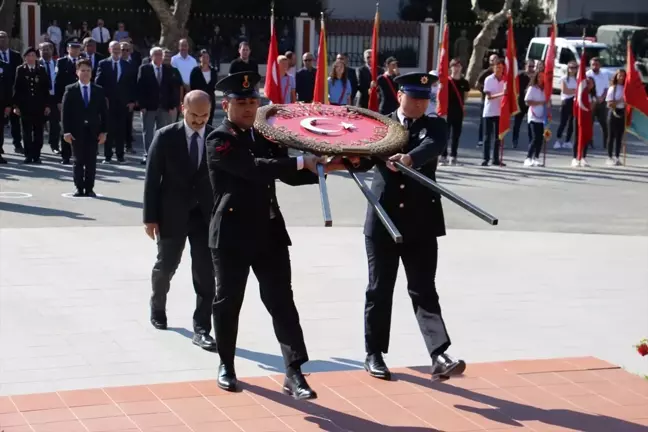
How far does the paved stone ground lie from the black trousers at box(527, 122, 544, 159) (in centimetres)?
322

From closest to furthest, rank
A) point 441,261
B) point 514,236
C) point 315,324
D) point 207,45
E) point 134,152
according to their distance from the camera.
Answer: point 315,324 → point 441,261 → point 514,236 → point 134,152 → point 207,45

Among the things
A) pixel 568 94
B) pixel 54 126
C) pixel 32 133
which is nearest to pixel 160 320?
pixel 32 133

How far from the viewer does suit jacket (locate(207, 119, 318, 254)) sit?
615cm

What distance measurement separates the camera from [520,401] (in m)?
6.57

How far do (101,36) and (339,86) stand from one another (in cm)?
1495

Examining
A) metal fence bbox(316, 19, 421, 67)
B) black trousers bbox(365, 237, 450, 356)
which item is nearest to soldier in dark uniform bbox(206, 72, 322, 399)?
black trousers bbox(365, 237, 450, 356)

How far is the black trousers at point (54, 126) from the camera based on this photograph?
18.2 m

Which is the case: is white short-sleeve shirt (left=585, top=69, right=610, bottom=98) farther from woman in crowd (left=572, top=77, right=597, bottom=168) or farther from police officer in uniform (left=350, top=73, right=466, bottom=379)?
police officer in uniform (left=350, top=73, right=466, bottom=379)

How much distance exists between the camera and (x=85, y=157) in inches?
561

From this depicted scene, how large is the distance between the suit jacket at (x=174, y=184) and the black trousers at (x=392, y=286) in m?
1.39

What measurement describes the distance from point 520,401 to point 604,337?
196cm

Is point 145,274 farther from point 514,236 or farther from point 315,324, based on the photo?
point 514,236

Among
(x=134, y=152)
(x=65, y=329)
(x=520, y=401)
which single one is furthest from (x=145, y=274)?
(x=134, y=152)

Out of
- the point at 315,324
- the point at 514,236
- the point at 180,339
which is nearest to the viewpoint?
the point at 180,339
